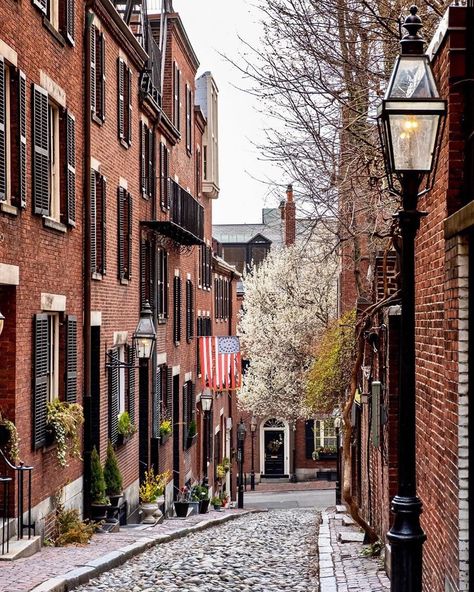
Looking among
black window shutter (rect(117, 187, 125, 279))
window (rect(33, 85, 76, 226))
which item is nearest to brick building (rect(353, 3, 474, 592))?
window (rect(33, 85, 76, 226))

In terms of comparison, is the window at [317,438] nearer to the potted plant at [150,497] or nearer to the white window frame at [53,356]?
the potted plant at [150,497]

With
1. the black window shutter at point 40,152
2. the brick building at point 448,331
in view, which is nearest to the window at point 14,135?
the black window shutter at point 40,152

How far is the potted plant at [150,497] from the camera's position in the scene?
2212 centimetres

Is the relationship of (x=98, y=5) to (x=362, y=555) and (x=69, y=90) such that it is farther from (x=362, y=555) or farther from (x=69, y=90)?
(x=362, y=555)

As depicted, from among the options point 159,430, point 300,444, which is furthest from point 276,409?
point 159,430

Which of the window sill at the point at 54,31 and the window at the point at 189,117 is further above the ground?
the window at the point at 189,117

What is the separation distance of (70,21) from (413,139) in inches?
438

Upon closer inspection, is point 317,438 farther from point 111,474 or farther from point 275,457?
point 111,474

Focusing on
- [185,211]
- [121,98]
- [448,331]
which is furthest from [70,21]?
[185,211]

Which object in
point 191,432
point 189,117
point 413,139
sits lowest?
point 191,432

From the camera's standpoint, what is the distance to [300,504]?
141 ft

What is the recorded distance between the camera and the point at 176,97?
2969 cm

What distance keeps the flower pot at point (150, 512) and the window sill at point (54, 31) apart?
10.6m

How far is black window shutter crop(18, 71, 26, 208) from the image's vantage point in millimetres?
12820
